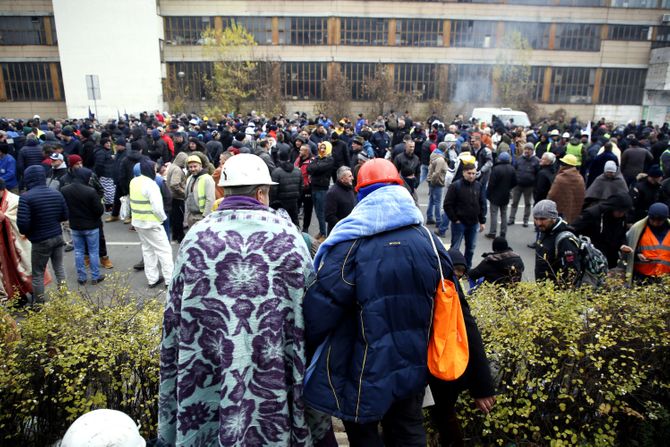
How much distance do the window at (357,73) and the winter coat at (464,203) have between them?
32827 mm

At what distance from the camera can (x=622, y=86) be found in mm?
41844

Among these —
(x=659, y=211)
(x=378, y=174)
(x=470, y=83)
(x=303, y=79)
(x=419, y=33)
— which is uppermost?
(x=419, y=33)

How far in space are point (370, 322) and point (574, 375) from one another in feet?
5.83

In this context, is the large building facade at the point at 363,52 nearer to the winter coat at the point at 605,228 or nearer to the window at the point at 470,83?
the window at the point at 470,83

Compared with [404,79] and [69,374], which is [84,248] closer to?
[69,374]

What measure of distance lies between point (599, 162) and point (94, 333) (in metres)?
11.4

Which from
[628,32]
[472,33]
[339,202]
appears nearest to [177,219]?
[339,202]

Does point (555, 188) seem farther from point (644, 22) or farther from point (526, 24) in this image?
point (644, 22)

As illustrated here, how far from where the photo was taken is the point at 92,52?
36750 millimetres

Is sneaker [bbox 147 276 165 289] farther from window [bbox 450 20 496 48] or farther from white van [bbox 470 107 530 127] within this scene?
window [bbox 450 20 496 48]

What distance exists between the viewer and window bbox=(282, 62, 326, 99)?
39750 mm

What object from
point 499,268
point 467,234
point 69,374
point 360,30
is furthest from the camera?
point 360,30

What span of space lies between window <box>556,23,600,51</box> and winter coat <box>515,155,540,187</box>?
3604cm

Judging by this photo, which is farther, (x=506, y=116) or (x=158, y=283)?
(x=506, y=116)
